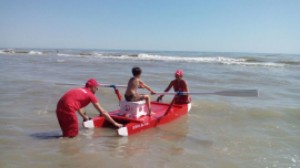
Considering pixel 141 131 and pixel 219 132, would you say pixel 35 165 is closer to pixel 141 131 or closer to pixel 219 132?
pixel 141 131

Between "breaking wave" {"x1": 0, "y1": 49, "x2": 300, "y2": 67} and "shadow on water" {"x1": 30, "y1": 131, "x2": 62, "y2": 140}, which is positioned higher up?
"breaking wave" {"x1": 0, "y1": 49, "x2": 300, "y2": 67}

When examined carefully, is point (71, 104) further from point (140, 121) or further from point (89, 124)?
point (140, 121)

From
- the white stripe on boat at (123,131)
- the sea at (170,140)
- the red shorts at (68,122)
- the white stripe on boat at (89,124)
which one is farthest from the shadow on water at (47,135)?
the white stripe on boat at (123,131)

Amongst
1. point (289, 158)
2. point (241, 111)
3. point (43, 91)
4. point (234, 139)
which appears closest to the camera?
point (289, 158)

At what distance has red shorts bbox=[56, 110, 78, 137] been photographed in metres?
6.21

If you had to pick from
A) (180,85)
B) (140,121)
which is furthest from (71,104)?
(180,85)

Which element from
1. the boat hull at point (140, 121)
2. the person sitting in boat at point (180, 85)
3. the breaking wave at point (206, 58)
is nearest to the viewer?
the boat hull at point (140, 121)

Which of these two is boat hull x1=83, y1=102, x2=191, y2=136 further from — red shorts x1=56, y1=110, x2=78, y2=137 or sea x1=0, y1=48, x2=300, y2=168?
red shorts x1=56, y1=110, x2=78, y2=137

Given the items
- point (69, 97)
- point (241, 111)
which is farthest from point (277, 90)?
point (69, 97)

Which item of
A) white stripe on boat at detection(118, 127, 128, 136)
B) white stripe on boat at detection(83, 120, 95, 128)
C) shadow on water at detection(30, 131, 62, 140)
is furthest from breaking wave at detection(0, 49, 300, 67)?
shadow on water at detection(30, 131, 62, 140)

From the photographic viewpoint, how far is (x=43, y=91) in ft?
39.1

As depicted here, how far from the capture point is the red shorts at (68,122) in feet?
20.4

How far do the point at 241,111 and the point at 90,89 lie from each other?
200 inches

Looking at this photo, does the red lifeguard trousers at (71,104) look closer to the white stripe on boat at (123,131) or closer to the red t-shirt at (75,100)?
the red t-shirt at (75,100)
